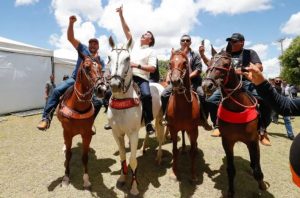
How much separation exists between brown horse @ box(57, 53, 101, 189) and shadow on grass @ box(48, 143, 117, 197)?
21cm

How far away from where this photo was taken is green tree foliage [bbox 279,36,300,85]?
4231 cm

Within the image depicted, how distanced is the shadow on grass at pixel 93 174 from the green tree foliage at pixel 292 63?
42591 mm

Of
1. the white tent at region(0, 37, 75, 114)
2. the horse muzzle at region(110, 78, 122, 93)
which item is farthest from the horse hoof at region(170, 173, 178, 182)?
the white tent at region(0, 37, 75, 114)

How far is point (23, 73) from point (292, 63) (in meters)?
41.7

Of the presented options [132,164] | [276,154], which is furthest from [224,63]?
[276,154]

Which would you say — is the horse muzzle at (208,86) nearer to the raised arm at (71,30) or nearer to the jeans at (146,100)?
the jeans at (146,100)

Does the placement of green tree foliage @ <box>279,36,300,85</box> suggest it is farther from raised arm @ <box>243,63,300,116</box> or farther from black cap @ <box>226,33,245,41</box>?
raised arm @ <box>243,63,300,116</box>

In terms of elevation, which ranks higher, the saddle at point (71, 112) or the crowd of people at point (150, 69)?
the crowd of people at point (150, 69)

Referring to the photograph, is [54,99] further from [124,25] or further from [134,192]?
[134,192]

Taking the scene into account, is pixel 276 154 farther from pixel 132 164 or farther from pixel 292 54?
pixel 292 54

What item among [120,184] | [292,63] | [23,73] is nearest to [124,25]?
[120,184]

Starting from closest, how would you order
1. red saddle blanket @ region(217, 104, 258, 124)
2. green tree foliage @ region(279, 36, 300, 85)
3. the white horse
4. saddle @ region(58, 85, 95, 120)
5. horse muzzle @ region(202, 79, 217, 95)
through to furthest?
horse muzzle @ region(202, 79, 217, 95)
the white horse
red saddle blanket @ region(217, 104, 258, 124)
saddle @ region(58, 85, 95, 120)
green tree foliage @ region(279, 36, 300, 85)

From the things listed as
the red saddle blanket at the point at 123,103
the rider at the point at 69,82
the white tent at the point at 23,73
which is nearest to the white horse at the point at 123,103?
the red saddle blanket at the point at 123,103

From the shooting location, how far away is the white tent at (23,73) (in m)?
14.4
